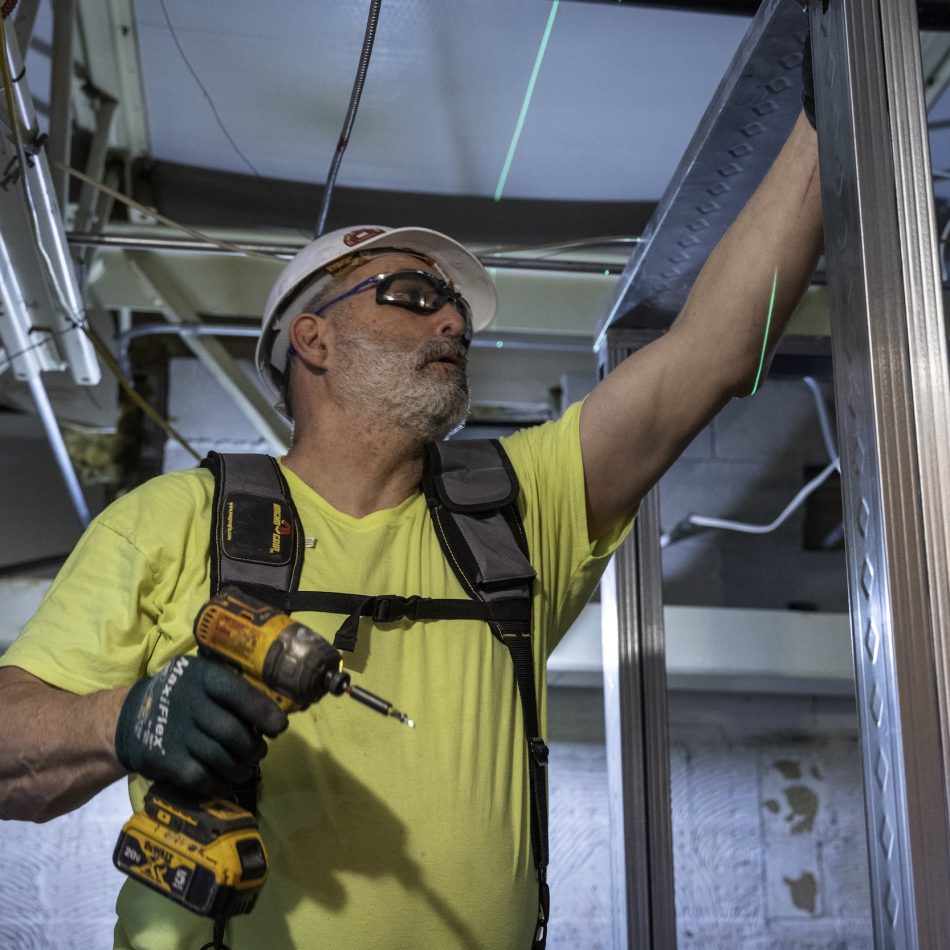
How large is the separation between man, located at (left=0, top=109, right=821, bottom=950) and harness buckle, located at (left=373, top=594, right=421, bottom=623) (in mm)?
18

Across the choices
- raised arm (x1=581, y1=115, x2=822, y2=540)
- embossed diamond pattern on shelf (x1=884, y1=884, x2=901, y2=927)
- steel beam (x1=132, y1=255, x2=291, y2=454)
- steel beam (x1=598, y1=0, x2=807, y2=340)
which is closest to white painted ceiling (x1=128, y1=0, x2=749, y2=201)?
steel beam (x1=132, y1=255, x2=291, y2=454)

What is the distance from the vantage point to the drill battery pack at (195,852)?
925 mm

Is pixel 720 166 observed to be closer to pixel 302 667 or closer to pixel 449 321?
pixel 449 321

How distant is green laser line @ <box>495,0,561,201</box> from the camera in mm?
1900

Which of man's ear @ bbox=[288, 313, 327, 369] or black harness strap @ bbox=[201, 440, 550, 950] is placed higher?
man's ear @ bbox=[288, 313, 327, 369]

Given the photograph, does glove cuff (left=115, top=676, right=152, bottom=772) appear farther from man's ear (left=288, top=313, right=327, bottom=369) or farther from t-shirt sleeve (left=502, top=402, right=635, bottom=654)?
man's ear (left=288, top=313, right=327, bottom=369)

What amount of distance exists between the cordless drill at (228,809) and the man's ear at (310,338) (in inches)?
27.5

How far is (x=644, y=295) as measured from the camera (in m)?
1.63

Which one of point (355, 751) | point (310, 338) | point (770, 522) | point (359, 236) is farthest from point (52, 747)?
point (770, 522)

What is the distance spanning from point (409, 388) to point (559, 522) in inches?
11.2

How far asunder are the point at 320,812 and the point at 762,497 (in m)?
2.48

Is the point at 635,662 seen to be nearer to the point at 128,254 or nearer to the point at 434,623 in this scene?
the point at 434,623

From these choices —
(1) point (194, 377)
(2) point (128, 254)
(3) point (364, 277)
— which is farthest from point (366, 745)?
(1) point (194, 377)

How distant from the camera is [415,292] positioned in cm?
157
